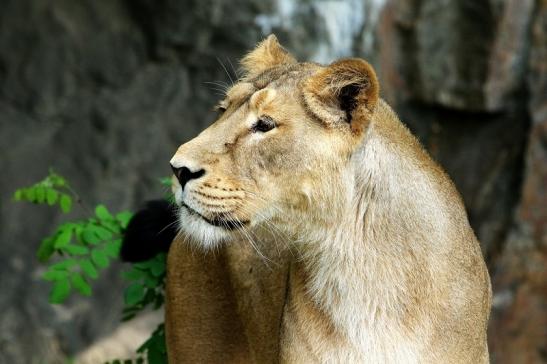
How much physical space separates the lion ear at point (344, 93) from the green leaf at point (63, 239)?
68.5 inches

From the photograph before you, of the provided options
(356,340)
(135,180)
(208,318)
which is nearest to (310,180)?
(356,340)

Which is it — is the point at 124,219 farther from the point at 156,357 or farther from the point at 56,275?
the point at 156,357

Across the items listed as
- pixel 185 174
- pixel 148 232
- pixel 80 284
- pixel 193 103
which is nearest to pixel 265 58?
pixel 185 174

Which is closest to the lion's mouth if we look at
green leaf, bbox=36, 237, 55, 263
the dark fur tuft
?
the dark fur tuft

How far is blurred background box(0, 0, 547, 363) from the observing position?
703 centimetres

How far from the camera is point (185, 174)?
3545mm

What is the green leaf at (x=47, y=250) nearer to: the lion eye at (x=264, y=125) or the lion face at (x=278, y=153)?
the lion face at (x=278, y=153)

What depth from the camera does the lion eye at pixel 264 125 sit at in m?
3.57

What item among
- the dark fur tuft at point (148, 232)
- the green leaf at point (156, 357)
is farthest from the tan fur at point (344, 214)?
the green leaf at point (156, 357)

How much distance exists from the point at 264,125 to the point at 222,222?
0.38m

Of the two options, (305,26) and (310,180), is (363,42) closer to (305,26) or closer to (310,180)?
(305,26)

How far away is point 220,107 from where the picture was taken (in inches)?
151

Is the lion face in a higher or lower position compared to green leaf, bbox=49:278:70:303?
higher

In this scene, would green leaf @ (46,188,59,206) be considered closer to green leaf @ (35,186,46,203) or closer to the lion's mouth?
green leaf @ (35,186,46,203)
